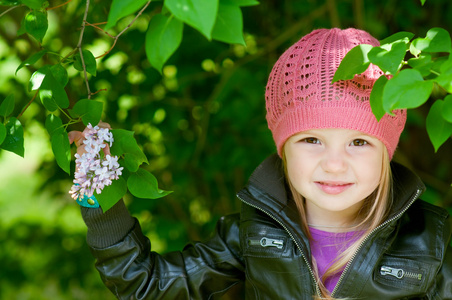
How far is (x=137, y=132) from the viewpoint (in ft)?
10.6

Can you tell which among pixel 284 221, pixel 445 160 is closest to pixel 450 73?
pixel 284 221

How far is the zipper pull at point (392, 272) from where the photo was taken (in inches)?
74.0

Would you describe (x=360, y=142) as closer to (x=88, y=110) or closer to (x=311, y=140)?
(x=311, y=140)

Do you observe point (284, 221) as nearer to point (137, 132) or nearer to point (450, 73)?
point (450, 73)

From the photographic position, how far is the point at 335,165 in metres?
1.80

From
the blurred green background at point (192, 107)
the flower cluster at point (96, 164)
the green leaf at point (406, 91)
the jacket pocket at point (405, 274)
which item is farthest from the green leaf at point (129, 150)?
the blurred green background at point (192, 107)

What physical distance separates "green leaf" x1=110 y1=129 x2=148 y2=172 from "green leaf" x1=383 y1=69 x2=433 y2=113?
665 mm

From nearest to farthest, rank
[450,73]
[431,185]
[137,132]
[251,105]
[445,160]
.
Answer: [450,73]
[251,105]
[137,132]
[431,185]
[445,160]

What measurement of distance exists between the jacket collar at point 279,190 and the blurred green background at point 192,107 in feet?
2.64

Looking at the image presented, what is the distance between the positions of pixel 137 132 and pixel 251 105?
2.13ft

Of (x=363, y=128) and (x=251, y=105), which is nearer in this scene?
(x=363, y=128)

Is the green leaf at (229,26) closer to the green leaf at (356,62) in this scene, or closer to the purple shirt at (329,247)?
the green leaf at (356,62)

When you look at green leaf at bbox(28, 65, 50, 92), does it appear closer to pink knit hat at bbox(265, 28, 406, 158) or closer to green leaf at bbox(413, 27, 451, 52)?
pink knit hat at bbox(265, 28, 406, 158)

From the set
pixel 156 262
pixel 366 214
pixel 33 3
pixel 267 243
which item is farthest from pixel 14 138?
pixel 366 214
